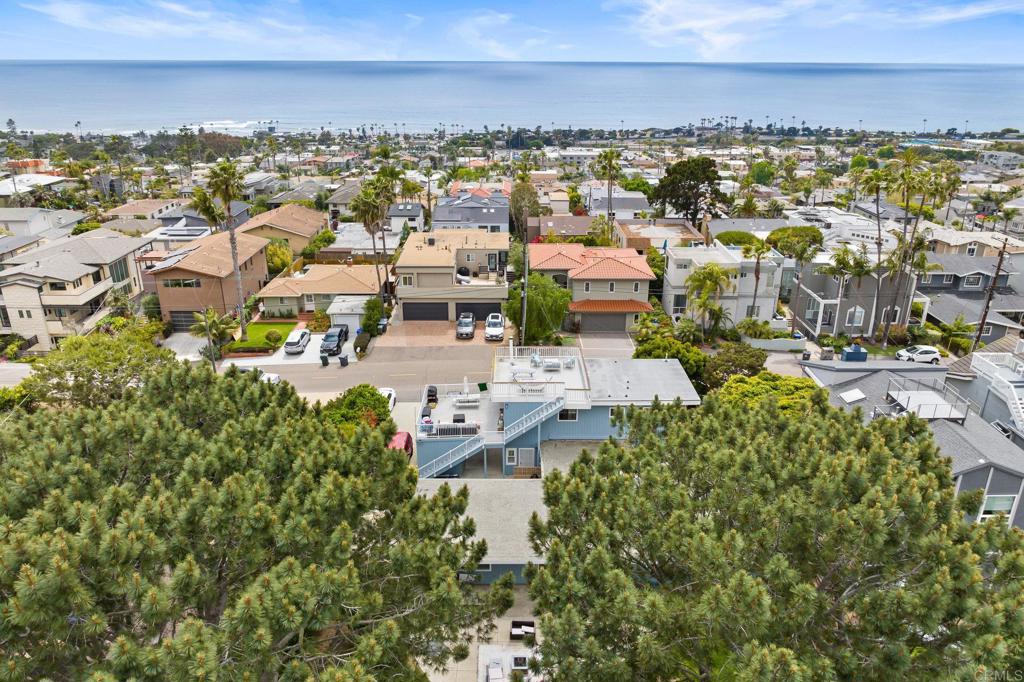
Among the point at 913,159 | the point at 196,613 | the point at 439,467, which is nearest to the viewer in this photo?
the point at 196,613

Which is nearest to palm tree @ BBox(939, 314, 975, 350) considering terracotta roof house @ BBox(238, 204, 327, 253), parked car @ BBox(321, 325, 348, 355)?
parked car @ BBox(321, 325, 348, 355)

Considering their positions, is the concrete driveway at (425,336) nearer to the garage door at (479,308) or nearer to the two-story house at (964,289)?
the garage door at (479,308)

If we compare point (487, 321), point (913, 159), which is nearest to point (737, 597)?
point (487, 321)

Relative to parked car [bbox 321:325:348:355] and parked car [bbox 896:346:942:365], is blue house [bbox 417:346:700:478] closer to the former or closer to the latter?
parked car [bbox 321:325:348:355]

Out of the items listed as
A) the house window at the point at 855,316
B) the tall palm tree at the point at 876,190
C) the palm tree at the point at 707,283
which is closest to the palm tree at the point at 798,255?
the house window at the point at 855,316

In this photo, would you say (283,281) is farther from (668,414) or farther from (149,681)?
(149,681)

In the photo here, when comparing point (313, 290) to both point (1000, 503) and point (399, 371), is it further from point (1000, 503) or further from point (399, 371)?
point (1000, 503)
